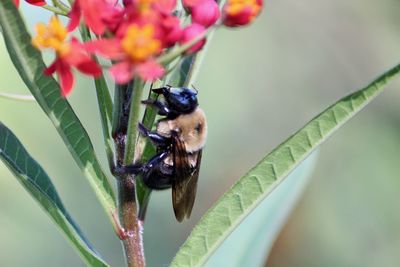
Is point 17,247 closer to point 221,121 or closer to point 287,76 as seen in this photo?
point 221,121

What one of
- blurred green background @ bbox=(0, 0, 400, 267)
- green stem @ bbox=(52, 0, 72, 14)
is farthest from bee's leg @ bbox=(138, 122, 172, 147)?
blurred green background @ bbox=(0, 0, 400, 267)

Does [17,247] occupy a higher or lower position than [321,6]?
lower

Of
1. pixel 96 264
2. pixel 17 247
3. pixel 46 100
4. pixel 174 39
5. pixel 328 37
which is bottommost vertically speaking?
pixel 17 247

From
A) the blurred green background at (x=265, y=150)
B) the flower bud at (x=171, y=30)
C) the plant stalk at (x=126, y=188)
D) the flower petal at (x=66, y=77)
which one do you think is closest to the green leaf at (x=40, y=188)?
the plant stalk at (x=126, y=188)

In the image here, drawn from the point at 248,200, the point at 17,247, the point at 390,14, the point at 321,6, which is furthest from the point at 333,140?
the point at 248,200

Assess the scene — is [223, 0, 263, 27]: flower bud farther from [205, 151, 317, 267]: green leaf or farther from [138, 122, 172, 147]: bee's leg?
[205, 151, 317, 267]: green leaf

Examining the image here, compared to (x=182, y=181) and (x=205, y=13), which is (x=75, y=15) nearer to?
(x=205, y=13)
